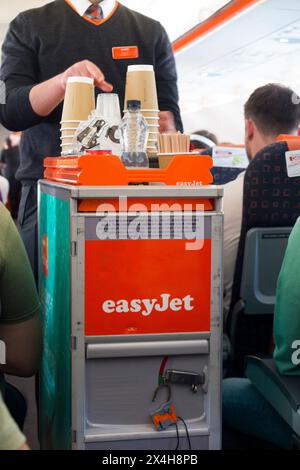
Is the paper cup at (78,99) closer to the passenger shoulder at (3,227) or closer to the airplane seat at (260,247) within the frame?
the passenger shoulder at (3,227)

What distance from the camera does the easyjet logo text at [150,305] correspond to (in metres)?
1.53

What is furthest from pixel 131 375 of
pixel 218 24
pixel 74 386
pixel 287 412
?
pixel 218 24

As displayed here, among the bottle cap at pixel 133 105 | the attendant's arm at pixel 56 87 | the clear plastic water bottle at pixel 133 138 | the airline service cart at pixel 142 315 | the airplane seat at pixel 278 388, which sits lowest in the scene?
the airplane seat at pixel 278 388

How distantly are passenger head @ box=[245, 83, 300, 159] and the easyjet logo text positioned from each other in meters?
1.69

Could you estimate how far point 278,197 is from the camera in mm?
2213

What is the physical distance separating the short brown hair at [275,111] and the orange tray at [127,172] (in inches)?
62.4

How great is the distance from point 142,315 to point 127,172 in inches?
13.1

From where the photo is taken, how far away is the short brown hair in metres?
3.10

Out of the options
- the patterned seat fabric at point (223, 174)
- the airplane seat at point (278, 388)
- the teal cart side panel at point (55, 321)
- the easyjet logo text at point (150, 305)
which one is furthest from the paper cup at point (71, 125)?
the patterned seat fabric at point (223, 174)

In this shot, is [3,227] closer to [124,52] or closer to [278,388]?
[278,388]

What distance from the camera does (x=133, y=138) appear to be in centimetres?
176

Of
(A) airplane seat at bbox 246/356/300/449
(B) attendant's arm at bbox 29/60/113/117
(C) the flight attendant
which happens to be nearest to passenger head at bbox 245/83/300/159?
(C) the flight attendant

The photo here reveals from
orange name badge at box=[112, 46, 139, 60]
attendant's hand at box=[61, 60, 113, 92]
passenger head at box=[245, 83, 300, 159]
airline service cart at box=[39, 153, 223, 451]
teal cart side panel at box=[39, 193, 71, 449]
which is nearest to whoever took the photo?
airline service cart at box=[39, 153, 223, 451]

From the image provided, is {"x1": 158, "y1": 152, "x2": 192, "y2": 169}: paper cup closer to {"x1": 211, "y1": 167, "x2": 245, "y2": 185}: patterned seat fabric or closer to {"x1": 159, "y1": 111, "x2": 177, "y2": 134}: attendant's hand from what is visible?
{"x1": 159, "y1": 111, "x2": 177, "y2": 134}: attendant's hand
